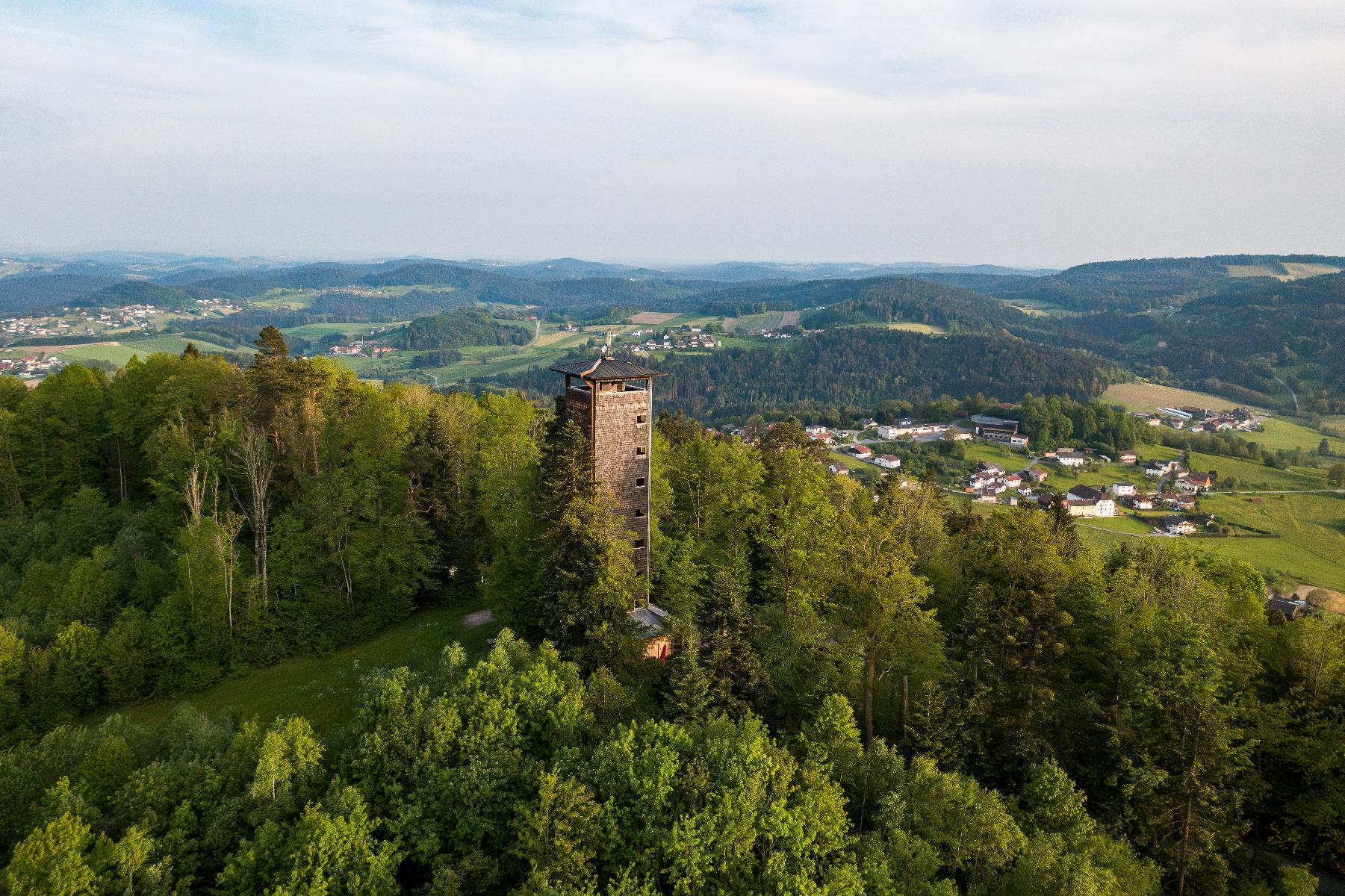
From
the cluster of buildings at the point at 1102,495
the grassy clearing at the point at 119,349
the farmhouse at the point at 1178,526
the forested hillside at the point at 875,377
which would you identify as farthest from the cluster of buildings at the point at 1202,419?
the grassy clearing at the point at 119,349

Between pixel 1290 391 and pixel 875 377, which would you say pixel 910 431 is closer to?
pixel 875 377

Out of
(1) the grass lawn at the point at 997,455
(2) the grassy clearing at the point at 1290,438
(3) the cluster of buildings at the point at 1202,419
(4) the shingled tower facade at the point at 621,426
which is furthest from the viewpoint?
Answer: (3) the cluster of buildings at the point at 1202,419

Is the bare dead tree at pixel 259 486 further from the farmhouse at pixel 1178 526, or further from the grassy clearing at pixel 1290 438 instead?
the grassy clearing at pixel 1290 438

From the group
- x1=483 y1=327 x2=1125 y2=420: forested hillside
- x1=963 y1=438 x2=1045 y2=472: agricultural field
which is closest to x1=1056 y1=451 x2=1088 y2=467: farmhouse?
x1=963 y1=438 x2=1045 y2=472: agricultural field

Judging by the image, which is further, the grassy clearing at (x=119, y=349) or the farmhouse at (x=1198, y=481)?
the grassy clearing at (x=119, y=349)

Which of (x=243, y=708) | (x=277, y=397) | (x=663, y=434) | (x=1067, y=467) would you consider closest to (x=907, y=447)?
(x=1067, y=467)
